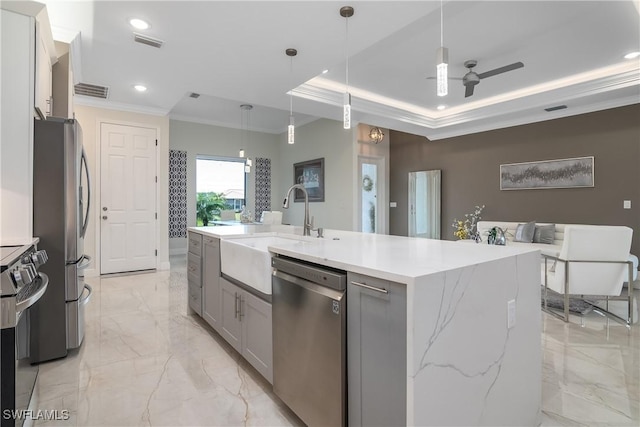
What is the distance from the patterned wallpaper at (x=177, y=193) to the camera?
23.3ft

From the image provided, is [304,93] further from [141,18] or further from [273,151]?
[273,151]

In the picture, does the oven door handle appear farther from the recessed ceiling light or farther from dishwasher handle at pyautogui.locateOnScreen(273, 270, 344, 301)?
the recessed ceiling light

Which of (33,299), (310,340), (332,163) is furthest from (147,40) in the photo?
(332,163)

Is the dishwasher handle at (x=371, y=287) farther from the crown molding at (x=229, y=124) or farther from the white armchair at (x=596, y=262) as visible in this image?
the crown molding at (x=229, y=124)

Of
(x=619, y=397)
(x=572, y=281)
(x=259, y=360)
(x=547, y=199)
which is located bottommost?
(x=619, y=397)

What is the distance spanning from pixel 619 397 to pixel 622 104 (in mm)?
4608

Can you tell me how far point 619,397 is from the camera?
1.90 meters

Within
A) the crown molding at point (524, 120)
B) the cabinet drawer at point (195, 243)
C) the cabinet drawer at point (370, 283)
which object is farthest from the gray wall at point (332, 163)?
the cabinet drawer at point (370, 283)

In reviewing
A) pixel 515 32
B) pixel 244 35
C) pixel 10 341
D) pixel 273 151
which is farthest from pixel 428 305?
pixel 273 151

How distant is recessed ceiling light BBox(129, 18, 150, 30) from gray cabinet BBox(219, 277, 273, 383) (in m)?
2.25

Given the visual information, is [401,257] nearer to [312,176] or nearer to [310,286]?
[310,286]

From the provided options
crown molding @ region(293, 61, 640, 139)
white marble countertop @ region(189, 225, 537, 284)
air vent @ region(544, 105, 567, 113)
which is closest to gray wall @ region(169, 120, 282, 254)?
crown molding @ region(293, 61, 640, 139)

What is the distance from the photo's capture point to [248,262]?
82.7 inches

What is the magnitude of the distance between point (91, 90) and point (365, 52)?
370cm
